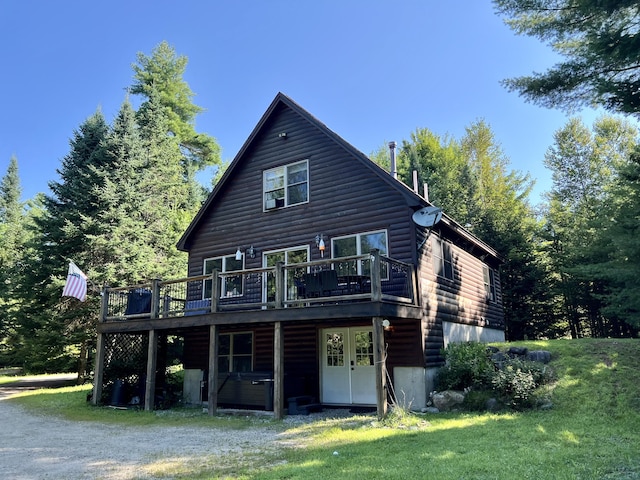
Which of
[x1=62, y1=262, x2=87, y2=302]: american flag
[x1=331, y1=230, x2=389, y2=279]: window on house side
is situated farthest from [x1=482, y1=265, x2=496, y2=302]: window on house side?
[x1=62, y1=262, x2=87, y2=302]: american flag

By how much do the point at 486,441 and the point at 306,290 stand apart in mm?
5372

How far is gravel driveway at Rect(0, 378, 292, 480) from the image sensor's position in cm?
669

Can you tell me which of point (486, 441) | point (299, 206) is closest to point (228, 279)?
point (299, 206)

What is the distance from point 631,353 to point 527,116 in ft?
49.9

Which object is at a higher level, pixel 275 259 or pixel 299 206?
pixel 299 206

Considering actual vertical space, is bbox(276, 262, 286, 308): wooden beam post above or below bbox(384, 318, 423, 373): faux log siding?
above

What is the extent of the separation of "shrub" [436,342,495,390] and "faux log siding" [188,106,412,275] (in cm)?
293

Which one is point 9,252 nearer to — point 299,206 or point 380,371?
point 299,206

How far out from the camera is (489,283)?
1969 cm

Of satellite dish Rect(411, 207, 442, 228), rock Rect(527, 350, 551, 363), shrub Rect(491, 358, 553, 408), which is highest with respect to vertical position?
satellite dish Rect(411, 207, 442, 228)

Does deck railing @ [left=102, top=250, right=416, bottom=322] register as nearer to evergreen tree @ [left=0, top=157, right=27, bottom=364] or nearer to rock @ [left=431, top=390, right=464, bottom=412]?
rock @ [left=431, top=390, right=464, bottom=412]

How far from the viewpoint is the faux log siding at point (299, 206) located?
42.8 ft

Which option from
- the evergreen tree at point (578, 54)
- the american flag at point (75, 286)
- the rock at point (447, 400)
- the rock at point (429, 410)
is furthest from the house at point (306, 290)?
the evergreen tree at point (578, 54)

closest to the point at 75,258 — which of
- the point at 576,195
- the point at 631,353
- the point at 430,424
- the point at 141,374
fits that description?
the point at 141,374
